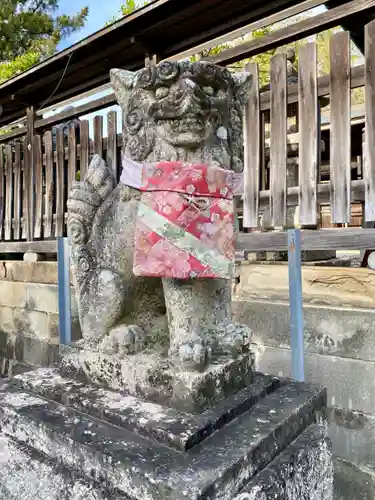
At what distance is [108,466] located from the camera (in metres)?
1.05

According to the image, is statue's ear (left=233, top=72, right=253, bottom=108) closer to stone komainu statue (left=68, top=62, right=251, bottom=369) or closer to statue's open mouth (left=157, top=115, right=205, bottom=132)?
stone komainu statue (left=68, top=62, right=251, bottom=369)

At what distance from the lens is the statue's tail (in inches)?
60.6

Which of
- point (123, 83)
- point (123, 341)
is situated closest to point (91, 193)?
point (123, 83)

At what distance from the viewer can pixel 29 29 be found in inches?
320

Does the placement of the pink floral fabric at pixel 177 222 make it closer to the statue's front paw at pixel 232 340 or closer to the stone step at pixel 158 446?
the statue's front paw at pixel 232 340

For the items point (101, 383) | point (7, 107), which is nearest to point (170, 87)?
point (101, 383)

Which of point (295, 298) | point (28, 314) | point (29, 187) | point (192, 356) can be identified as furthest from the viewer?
point (28, 314)

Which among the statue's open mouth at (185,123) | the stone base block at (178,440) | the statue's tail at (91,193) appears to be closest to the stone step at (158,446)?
the stone base block at (178,440)

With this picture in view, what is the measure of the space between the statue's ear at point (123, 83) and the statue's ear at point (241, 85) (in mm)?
361

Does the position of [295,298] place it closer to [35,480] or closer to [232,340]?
[232,340]

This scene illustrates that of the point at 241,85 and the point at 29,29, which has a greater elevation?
the point at 29,29

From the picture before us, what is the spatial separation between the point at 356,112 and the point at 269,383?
3047mm

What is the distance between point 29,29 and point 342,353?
855 centimetres

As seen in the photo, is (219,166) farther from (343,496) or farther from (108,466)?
(343,496)
